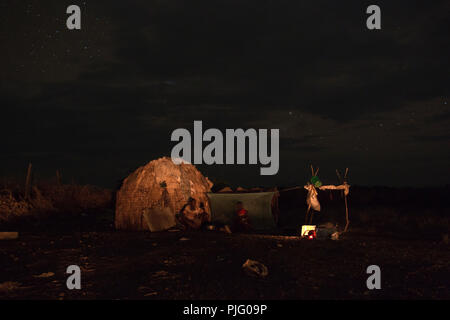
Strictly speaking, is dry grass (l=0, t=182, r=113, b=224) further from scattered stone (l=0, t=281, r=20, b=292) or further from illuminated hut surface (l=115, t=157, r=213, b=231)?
scattered stone (l=0, t=281, r=20, b=292)

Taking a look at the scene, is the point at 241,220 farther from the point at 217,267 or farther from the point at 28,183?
the point at 28,183

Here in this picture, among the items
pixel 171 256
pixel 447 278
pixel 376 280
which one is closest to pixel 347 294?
pixel 376 280

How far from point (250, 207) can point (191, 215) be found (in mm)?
2217

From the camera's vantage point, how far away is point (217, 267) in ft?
22.5

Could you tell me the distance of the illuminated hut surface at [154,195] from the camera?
41.4 ft

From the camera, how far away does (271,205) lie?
46.4ft

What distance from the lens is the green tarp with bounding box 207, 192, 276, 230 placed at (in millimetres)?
13523

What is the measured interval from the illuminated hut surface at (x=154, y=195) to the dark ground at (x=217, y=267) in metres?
2.03

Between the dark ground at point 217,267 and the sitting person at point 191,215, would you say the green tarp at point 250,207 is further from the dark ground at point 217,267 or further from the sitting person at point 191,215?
the dark ground at point 217,267

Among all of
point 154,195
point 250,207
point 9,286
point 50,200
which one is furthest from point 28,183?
point 9,286

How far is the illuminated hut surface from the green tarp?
2.40ft

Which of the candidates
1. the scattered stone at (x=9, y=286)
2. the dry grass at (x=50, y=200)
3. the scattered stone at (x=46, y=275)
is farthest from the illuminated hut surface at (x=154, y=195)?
the scattered stone at (x=9, y=286)

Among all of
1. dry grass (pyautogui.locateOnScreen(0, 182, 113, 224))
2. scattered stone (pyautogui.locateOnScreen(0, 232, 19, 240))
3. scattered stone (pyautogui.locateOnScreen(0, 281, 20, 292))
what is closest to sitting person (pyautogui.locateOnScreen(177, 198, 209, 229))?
scattered stone (pyautogui.locateOnScreen(0, 232, 19, 240))

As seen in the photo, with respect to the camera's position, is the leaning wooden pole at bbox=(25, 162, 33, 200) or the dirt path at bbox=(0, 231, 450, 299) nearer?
the dirt path at bbox=(0, 231, 450, 299)
